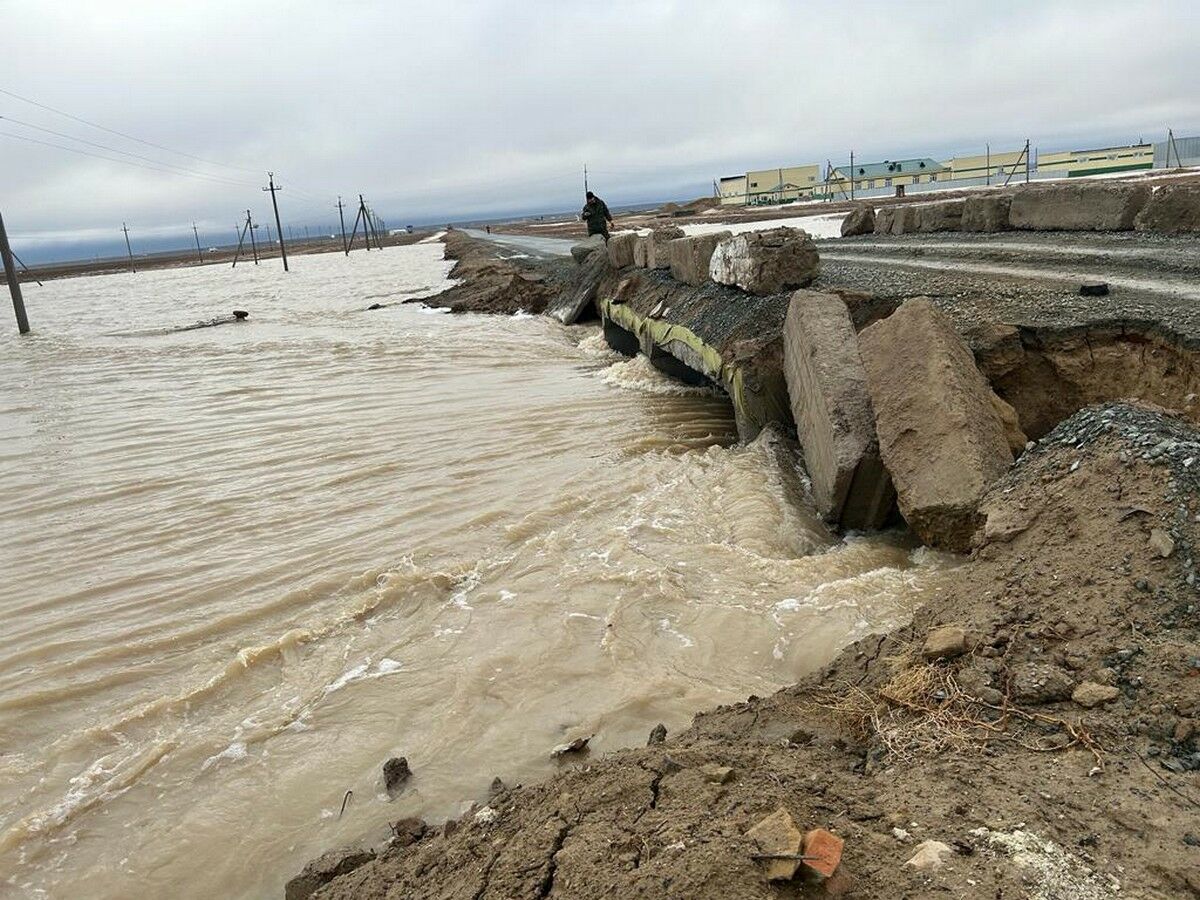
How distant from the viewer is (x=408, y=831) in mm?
2783

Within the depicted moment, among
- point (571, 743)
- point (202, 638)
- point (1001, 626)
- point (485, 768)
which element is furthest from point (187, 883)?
point (1001, 626)

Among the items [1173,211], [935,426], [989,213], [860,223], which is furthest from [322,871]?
[860,223]

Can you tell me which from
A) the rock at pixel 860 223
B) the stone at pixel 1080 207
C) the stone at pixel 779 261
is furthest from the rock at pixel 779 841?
the rock at pixel 860 223

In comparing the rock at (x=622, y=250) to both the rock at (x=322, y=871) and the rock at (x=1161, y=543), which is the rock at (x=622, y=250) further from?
the rock at (x=322, y=871)

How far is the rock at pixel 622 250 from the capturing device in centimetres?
1437

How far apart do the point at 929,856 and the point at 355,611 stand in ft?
11.8

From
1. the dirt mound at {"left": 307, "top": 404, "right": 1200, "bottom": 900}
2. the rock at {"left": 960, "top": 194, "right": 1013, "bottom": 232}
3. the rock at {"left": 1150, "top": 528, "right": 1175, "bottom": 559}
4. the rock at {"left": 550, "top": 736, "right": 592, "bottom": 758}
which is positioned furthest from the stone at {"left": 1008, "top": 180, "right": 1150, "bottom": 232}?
the rock at {"left": 550, "top": 736, "right": 592, "bottom": 758}

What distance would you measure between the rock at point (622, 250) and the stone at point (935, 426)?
9.40 metres

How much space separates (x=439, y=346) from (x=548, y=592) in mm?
10536

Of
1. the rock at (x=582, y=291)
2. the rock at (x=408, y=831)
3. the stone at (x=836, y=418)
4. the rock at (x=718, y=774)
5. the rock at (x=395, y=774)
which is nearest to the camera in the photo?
the rock at (x=718, y=774)

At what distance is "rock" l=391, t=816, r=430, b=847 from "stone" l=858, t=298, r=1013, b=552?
3.08 metres

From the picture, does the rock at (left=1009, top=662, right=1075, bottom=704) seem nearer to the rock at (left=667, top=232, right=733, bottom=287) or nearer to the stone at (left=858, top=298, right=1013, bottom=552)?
the stone at (left=858, top=298, right=1013, bottom=552)

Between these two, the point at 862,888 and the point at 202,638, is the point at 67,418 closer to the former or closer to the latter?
the point at 202,638

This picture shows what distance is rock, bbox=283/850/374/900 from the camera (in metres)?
2.58
